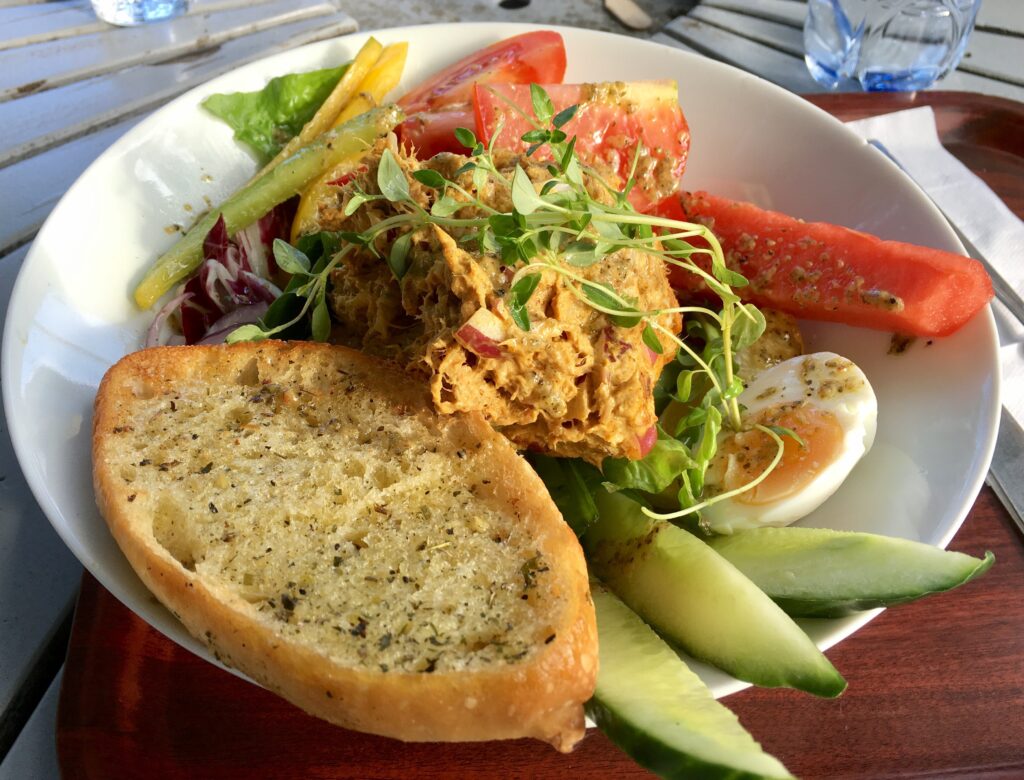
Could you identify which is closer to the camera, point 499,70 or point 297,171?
point 297,171

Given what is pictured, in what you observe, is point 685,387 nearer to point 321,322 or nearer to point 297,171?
point 321,322

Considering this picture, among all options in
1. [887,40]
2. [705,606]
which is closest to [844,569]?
[705,606]

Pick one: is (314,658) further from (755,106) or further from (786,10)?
(786,10)

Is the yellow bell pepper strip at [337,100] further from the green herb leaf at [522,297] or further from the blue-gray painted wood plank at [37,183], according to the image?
the green herb leaf at [522,297]

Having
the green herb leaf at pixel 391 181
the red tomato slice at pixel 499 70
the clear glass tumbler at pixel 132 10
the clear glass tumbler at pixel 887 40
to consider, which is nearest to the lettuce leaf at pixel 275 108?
the red tomato slice at pixel 499 70

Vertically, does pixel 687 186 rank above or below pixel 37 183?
below

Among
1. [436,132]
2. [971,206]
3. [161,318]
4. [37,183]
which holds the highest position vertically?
[436,132]
